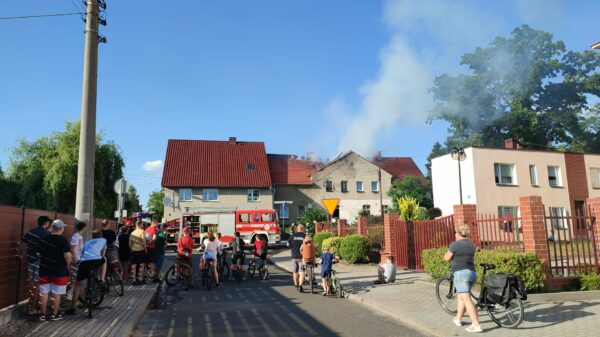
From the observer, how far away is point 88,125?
391 inches

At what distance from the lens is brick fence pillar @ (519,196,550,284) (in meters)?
9.97

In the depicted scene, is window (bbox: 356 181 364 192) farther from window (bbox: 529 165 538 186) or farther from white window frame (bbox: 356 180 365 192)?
window (bbox: 529 165 538 186)

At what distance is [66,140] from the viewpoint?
106 feet

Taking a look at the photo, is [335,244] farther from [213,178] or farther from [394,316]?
[213,178]

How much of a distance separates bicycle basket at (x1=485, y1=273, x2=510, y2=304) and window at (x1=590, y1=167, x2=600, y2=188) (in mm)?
31676

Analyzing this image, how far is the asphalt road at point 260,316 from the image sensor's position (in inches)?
299

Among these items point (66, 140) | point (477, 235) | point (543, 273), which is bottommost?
point (543, 273)

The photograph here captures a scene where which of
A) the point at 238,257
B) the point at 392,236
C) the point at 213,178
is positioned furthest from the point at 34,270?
the point at 213,178

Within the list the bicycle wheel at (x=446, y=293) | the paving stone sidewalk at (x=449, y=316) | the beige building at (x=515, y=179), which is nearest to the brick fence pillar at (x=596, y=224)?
the paving stone sidewalk at (x=449, y=316)

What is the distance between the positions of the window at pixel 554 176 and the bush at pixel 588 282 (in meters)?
25.4

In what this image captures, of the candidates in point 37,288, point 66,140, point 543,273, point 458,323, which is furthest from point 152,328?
point 66,140

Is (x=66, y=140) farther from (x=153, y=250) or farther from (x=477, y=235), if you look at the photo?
(x=477, y=235)

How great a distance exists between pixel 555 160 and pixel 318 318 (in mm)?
30158

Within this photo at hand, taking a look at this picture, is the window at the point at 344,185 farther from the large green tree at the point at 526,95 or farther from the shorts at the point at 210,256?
the shorts at the point at 210,256
